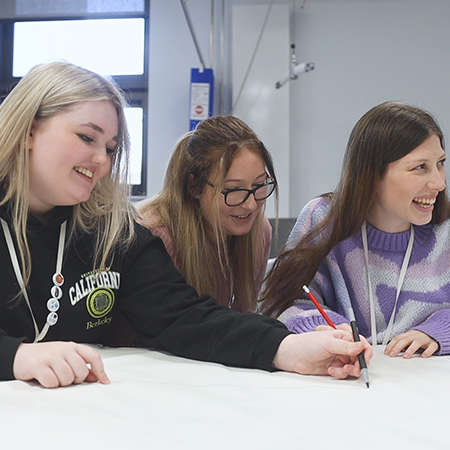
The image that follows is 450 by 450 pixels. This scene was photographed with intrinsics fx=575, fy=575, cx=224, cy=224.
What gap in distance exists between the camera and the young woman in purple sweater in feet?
4.29

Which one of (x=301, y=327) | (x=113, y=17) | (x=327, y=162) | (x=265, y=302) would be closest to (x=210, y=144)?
(x=265, y=302)

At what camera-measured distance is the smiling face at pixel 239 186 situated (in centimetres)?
143

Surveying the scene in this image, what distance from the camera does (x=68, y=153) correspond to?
107 cm

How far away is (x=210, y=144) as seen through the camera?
57.1 inches

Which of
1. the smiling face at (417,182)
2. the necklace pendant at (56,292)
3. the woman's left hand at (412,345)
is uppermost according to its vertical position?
the smiling face at (417,182)

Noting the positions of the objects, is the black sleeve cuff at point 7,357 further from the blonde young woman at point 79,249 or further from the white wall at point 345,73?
the white wall at point 345,73

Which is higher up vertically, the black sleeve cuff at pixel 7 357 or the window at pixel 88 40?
the window at pixel 88 40

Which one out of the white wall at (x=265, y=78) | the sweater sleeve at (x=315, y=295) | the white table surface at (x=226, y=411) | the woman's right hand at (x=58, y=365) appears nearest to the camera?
the white table surface at (x=226, y=411)

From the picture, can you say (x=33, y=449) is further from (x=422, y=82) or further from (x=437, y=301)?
(x=422, y=82)

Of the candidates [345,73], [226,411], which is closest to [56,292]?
[226,411]

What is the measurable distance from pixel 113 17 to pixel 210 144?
3.03 m

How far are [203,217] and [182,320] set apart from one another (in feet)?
1.58

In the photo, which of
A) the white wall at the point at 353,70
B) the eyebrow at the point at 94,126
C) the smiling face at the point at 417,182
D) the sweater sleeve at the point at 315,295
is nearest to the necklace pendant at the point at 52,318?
the eyebrow at the point at 94,126

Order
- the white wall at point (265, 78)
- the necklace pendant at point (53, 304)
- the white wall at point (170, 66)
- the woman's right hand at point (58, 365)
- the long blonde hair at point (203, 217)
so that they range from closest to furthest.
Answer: the woman's right hand at point (58, 365) < the necklace pendant at point (53, 304) < the long blonde hair at point (203, 217) < the white wall at point (265, 78) < the white wall at point (170, 66)
